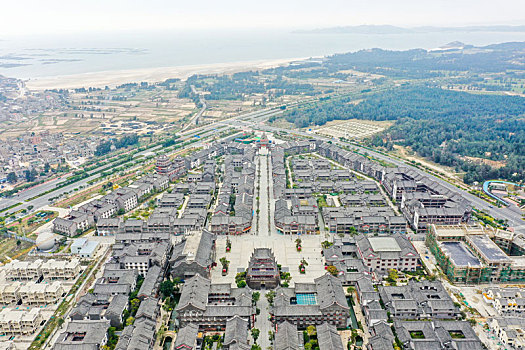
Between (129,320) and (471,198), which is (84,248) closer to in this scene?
(129,320)

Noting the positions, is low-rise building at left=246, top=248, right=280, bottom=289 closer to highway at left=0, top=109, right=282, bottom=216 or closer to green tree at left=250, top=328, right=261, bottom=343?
green tree at left=250, top=328, right=261, bottom=343

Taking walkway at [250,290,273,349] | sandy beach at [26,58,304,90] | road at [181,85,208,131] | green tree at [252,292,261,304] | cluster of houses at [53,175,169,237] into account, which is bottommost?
walkway at [250,290,273,349]

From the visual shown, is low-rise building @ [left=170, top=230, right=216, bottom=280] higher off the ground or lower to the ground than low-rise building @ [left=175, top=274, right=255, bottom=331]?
higher

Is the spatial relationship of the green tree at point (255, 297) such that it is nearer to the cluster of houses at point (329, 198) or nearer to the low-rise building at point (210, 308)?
the low-rise building at point (210, 308)

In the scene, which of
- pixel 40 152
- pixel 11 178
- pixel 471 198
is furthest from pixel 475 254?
pixel 40 152

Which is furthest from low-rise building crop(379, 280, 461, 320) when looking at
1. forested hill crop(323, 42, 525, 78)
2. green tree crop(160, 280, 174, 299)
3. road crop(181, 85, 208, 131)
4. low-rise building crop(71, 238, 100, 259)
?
forested hill crop(323, 42, 525, 78)

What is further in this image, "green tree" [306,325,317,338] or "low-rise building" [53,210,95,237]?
"low-rise building" [53,210,95,237]
